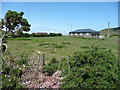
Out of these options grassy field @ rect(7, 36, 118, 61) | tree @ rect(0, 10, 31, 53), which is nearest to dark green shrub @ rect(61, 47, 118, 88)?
grassy field @ rect(7, 36, 118, 61)

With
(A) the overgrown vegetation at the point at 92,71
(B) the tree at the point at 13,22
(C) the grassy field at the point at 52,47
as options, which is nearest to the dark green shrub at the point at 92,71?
(A) the overgrown vegetation at the point at 92,71

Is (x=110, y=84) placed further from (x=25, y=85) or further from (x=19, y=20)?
(x=19, y=20)

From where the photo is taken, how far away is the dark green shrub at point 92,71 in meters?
2.50

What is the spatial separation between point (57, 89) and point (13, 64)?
1.63 m

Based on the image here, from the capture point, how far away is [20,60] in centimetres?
392

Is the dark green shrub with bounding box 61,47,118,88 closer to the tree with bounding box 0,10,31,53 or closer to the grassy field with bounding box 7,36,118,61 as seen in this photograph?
the grassy field with bounding box 7,36,118,61

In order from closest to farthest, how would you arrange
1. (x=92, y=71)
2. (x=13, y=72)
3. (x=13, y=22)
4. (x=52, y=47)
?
(x=92, y=71) < (x=13, y=72) < (x=13, y=22) < (x=52, y=47)

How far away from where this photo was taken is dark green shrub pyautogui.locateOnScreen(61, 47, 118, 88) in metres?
2.50

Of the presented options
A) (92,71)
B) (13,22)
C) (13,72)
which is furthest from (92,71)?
(13,22)

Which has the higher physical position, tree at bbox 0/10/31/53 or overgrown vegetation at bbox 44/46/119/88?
tree at bbox 0/10/31/53

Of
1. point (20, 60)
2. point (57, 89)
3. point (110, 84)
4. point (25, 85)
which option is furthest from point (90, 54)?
point (20, 60)

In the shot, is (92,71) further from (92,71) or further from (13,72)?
(13,72)

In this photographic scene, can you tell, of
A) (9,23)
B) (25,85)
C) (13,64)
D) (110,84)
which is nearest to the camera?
(110,84)

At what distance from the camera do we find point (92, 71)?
259 cm
